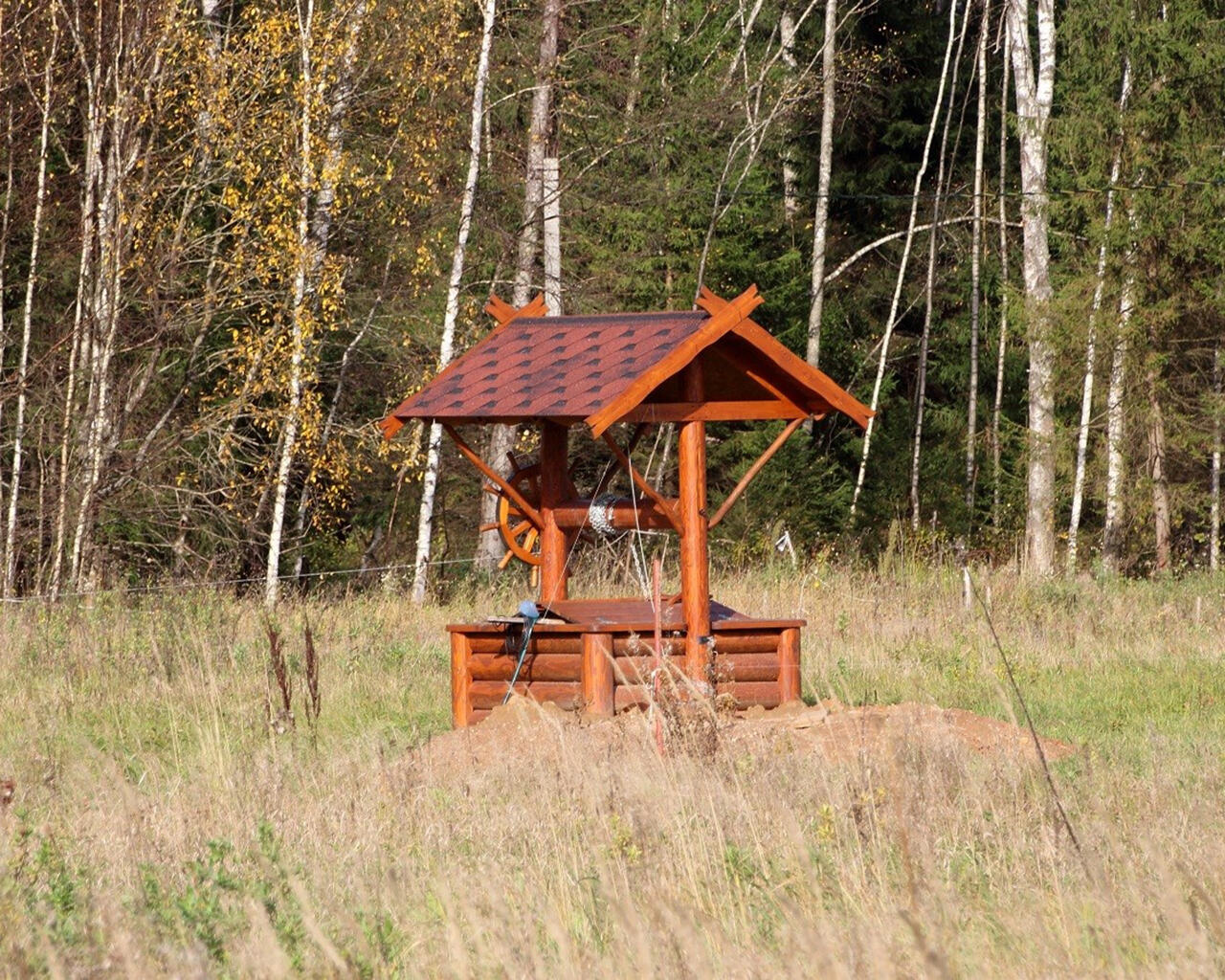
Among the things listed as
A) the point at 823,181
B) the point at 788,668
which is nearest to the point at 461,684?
the point at 788,668

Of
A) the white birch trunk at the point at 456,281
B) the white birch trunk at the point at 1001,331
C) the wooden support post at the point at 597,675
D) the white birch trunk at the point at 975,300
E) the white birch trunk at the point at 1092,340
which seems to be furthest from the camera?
the white birch trunk at the point at 975,300

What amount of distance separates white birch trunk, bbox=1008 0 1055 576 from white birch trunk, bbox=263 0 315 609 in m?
9.40

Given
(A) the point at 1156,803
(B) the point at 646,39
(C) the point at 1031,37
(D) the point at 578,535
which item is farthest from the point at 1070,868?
(C) the point at 1031,37

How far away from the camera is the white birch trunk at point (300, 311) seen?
16297 millimetres

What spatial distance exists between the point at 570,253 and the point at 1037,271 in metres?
5.91

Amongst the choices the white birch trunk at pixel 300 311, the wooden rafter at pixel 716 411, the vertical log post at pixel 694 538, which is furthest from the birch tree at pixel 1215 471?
the vertical log post at pixel 694 538

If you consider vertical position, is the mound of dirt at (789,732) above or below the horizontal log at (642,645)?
below

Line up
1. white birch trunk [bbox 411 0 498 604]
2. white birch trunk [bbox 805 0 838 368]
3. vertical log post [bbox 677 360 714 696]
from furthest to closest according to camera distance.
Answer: white birch trunk [bbox 805 0 838 368], white birch trunk [bbox 411 0 498 604], vertical log post [bbox 677 360 714 696]

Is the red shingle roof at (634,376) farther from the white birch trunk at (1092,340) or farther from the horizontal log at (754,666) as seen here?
the white birch trunk at (1092,340)

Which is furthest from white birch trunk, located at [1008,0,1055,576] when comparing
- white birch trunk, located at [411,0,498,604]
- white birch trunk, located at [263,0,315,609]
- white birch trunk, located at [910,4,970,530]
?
white birch trunk, located at [263,0,315,609]

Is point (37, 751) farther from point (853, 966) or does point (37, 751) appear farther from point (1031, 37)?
point (1031, 37)

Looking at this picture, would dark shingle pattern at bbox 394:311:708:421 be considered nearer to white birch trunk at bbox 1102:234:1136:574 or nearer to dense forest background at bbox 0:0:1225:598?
dense forest background at bbox 0:0:1225:598

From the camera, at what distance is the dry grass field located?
4.31 m

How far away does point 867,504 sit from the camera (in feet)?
82.8
